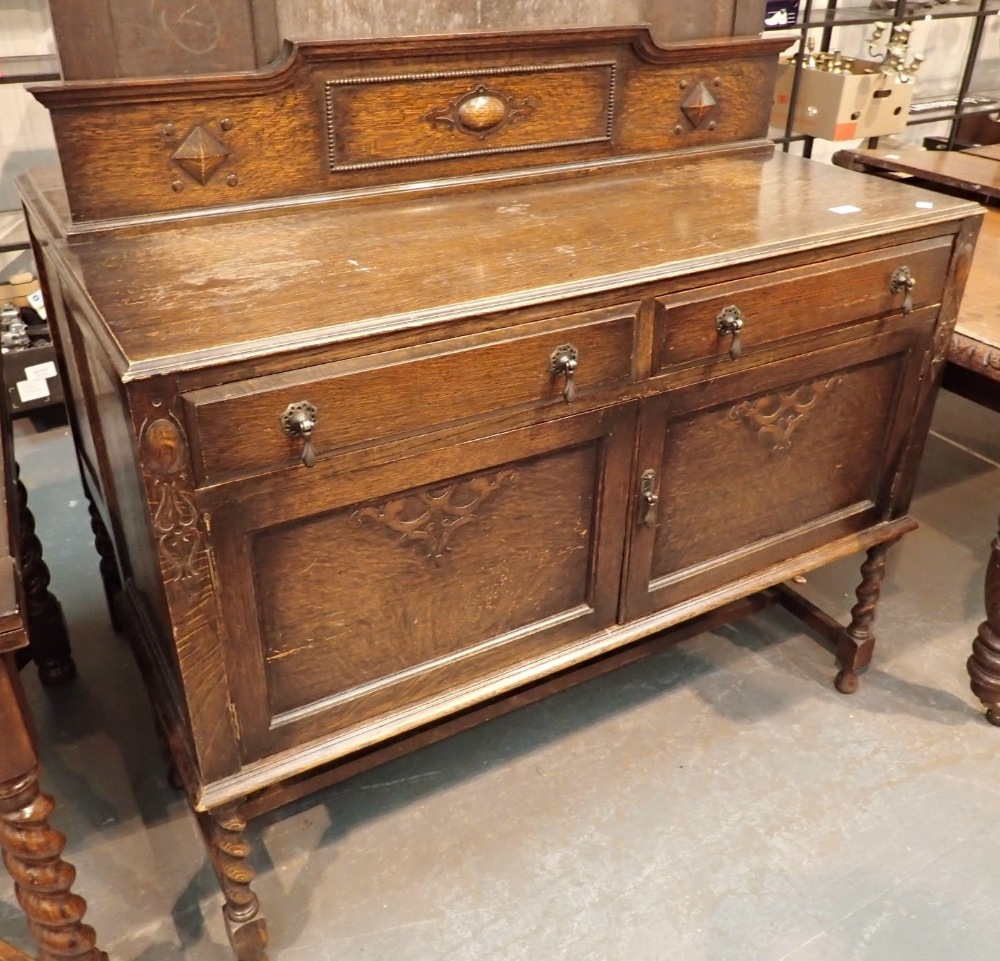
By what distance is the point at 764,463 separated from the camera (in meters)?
1.77

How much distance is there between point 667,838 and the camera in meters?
1.86

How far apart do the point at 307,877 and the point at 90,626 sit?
993 mm

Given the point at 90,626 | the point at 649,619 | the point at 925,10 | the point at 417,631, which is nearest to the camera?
the point at 417,631

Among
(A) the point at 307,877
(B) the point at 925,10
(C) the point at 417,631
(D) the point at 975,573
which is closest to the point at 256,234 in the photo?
(C) the point at 417,631

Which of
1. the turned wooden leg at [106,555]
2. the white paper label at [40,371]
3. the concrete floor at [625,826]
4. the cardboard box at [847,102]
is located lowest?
the concrete floor at [625,826]

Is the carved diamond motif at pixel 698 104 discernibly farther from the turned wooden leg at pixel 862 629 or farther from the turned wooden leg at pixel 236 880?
the turned wooden leg at pixel 236 880

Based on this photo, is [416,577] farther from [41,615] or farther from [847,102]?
[847,102]

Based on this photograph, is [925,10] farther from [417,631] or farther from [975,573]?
[417,631]

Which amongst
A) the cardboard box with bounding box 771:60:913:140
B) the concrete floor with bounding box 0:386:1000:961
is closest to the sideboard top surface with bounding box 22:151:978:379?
the concrete floor with bounding box 0:386:1000:961

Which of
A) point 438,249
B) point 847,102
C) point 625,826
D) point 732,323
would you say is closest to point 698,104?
point 732,323

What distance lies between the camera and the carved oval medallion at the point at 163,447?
112 cm

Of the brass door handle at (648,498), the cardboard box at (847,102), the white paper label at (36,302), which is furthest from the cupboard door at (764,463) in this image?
the white paper label at (36,302)

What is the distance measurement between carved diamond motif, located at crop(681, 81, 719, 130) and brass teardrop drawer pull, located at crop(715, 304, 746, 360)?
0.60m

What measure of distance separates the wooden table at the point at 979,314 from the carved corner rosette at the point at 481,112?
0.93m
